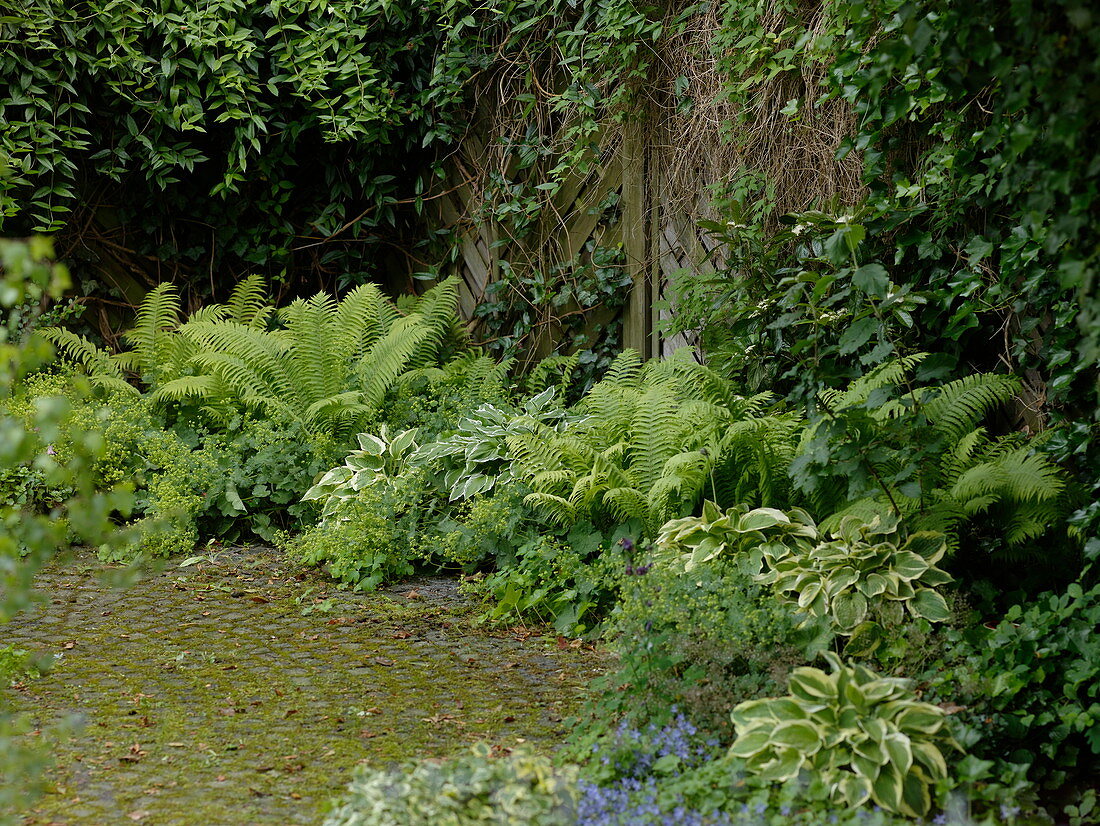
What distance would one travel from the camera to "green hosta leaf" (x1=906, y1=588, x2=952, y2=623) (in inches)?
120

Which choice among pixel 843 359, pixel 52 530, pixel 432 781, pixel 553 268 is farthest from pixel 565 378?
pixel 52 530

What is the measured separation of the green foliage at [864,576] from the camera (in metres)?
3.11

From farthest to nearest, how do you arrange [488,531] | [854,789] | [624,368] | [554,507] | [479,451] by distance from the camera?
[624,368] < [479,451] < [488,531] < [554,507] < [854,789]

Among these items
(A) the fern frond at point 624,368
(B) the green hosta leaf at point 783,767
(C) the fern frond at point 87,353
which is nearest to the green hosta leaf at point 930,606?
(B) the green hosta leaf at point 783,767

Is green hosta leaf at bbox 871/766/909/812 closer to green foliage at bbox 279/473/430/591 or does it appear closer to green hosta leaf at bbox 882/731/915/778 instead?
green hosta leaf at bbox 882/731/915/778

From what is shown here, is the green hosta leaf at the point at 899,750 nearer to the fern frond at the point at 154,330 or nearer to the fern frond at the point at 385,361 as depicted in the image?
the fern frond at the point at 385,361

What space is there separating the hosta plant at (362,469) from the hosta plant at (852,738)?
274cm

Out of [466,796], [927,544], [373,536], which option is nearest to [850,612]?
[927,544]

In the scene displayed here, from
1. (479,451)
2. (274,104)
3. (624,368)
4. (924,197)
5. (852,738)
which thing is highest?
(274,104)

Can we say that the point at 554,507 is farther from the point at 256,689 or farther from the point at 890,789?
the point at 890,789

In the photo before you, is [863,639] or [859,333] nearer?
[863,639]

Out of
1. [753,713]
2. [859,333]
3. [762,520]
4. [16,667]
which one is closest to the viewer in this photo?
[753,713]

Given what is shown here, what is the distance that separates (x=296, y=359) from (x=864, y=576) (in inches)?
144

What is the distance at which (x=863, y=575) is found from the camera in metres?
3.21
